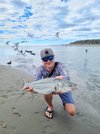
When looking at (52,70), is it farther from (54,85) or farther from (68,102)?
(68,102)

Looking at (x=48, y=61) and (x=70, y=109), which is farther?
(x=70, y=109)

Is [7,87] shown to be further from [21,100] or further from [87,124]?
[87,124]

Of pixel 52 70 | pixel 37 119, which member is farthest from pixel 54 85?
pixel 37 119

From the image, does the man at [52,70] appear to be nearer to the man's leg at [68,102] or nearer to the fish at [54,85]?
the man's leg at [68,102]

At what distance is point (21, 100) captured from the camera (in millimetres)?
7844

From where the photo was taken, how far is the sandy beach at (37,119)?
590 centimetres

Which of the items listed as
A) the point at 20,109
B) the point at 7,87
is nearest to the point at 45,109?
the point at 20,109

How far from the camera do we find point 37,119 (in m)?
6.43

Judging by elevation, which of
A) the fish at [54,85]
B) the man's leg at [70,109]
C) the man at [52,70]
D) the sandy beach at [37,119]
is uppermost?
the man at [52,70]

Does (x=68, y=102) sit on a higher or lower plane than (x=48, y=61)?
lower

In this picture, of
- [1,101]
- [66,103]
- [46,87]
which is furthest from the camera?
[1,101]

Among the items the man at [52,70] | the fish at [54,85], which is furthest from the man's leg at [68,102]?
the fish at [54,85]

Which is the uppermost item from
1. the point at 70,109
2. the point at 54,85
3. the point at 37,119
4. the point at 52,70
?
the point at 52,70

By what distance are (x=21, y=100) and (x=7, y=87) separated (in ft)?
6.96
